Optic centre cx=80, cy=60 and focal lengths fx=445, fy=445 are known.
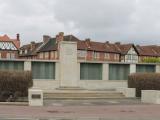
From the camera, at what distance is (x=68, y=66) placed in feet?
120

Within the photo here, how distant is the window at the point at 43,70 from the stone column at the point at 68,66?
2.90 ft

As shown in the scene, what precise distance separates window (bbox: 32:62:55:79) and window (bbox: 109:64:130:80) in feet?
17.4

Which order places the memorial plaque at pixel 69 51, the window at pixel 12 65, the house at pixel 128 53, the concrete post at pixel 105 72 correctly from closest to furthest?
the window at pixel 12 65 < the memorial plaque at pixel 69 51 < the concrete post at pixel 105 72 < the house at pixel 128 53

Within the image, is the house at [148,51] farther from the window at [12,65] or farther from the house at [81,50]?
the window at [12,65]

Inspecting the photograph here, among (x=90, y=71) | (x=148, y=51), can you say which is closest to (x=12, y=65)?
(x=90, y=71)

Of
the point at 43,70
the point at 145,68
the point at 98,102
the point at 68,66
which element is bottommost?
the point at 98,102

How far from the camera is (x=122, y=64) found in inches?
1555

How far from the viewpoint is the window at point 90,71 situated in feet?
124

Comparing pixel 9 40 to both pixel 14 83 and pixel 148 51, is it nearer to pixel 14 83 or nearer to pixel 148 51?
pixel 148 51

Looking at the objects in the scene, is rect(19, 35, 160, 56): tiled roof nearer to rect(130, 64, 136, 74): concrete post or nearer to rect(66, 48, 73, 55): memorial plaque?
rect(130, 64, 136, 74): concrete post

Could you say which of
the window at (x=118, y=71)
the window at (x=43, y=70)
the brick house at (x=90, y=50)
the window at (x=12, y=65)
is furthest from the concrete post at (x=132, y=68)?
the brick house at (x=90, y=50)

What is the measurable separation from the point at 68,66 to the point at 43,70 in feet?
6.84

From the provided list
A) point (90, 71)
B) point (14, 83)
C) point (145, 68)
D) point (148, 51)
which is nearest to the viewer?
point (14, 83)

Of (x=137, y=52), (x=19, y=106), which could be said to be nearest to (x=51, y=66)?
(x=19, y=106)
